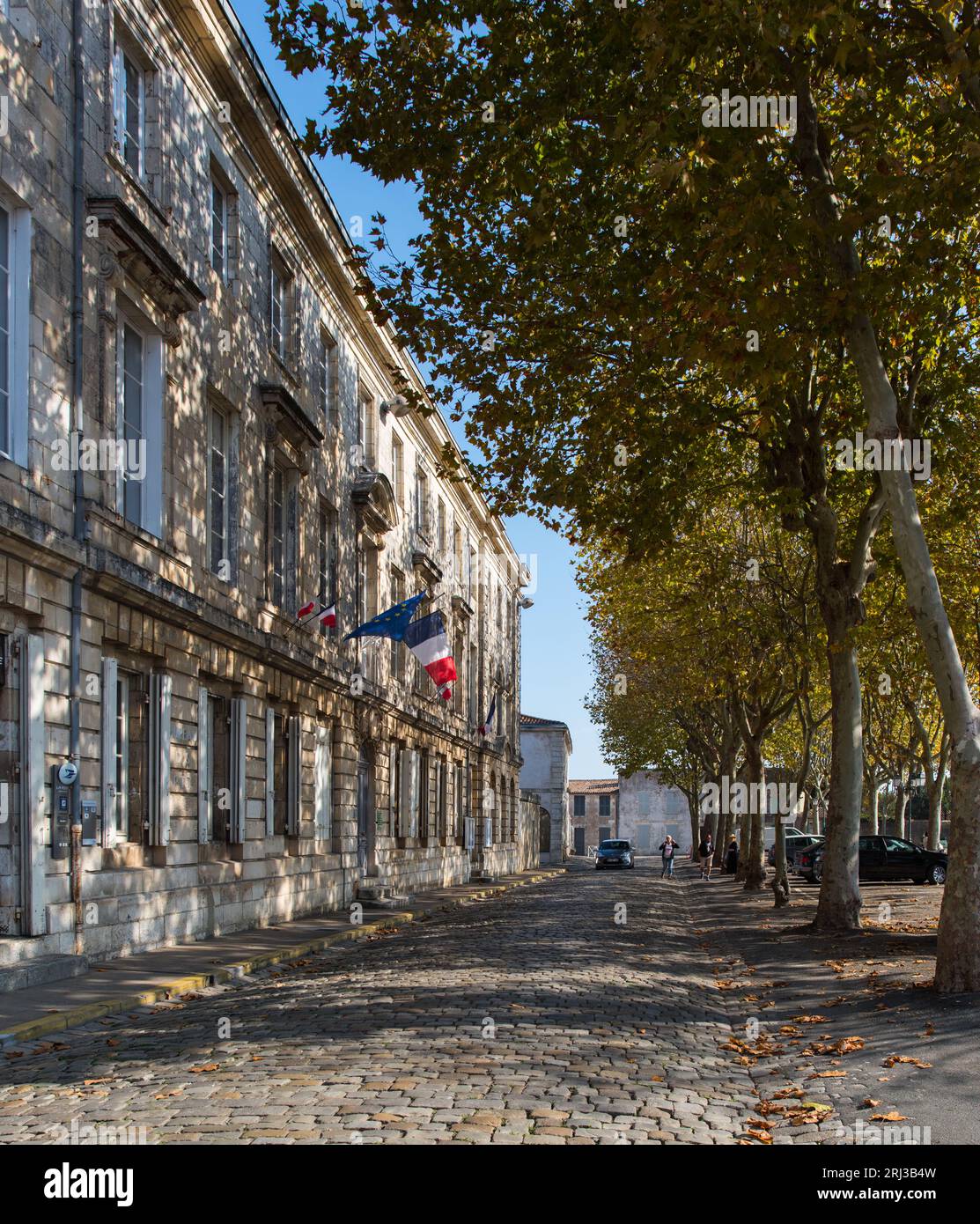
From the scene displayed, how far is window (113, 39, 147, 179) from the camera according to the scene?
1609cm

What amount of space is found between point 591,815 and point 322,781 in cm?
9840

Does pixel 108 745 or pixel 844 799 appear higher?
pixel 108 745

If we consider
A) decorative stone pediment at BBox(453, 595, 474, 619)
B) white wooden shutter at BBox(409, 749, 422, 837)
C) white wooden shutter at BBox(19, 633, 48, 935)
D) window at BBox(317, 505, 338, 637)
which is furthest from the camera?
decorative stone pediment at BBox(453, 595, 474, 619)

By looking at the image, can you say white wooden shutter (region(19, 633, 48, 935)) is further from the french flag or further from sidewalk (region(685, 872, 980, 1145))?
the french flag

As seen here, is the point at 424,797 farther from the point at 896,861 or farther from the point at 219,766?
the point at 219,766

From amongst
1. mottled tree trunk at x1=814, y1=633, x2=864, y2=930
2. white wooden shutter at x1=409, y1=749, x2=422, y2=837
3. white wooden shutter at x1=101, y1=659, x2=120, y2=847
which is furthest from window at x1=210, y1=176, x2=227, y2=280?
white wooden shutter at x1=409, y1=749, x2=422, y2=837

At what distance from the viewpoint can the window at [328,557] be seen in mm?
25953

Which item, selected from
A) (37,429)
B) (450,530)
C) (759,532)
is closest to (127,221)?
(37,429)

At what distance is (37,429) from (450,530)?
3103cm

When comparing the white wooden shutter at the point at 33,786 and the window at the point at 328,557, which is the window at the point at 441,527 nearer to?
the window at the point at 328,557

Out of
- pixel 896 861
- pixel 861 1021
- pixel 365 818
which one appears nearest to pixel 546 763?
pixel 896 861

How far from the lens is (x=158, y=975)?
13.3 meters

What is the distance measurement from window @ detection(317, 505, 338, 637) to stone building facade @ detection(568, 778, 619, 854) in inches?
3745

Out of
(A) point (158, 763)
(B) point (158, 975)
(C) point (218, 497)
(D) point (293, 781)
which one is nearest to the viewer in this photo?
(B) point (158, 975)
